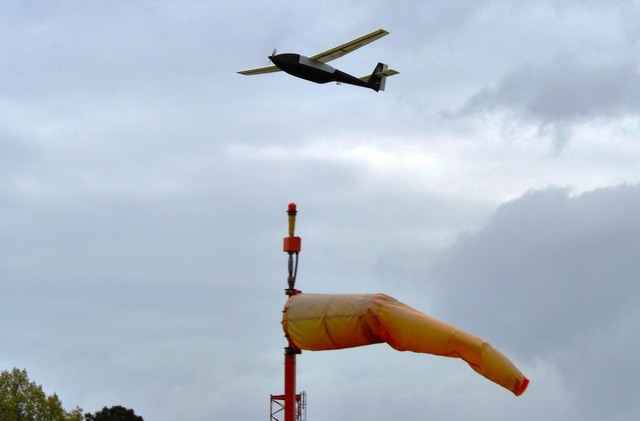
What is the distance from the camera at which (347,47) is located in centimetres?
6172

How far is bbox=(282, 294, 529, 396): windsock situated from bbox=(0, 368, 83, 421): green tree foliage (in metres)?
50.7

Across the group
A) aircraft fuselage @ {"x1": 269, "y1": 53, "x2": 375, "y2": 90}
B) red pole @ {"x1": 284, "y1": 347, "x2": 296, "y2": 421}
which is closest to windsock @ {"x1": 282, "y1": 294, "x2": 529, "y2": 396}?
red pole @ {"x1": 284, "y1": 347, "x2": 296, "y2": 421}

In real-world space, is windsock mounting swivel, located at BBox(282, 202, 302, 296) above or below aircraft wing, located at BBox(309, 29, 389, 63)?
below

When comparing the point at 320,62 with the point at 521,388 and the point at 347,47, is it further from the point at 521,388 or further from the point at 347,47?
the point at 521,388

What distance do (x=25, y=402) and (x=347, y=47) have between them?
33276 mm

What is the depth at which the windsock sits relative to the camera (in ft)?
83.4

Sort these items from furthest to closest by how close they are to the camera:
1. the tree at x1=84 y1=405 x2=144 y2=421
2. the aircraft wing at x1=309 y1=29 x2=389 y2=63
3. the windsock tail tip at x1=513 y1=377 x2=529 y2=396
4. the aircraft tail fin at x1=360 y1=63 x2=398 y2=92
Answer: the tree at x1=84 y1=405 x2=144 y2=421, the aircraft tail fin at x1=360 y1=63 x2=398 y2=92, the aircraft wing at x1=309 y1=29 x2=389 y2=63, the windsock tail tip at x1=513 y1=377 x2=529 y2=396

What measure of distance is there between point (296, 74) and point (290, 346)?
35663mm

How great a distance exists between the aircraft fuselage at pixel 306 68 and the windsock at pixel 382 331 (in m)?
34.2

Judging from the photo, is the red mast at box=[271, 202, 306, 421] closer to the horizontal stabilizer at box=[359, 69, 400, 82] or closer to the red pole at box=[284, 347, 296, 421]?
the red pole at box=[284, 347, 296, 421]

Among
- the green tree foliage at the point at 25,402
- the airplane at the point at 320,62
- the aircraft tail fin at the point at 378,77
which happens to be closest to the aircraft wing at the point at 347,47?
the airplane at the point at 320,62

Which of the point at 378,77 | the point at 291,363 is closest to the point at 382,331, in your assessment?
the point at 291,363

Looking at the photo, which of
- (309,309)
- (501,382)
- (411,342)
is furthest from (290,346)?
(501,382)

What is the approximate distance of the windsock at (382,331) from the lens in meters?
25.4
